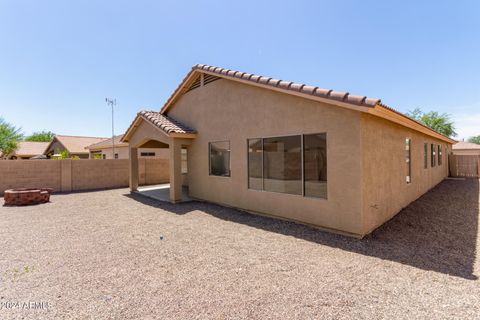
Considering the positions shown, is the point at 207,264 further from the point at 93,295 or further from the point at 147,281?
the point at 93,295

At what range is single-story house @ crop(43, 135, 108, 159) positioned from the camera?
34.1 metres

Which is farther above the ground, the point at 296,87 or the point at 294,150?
the point at 296,87

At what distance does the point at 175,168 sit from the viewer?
11.0 meters

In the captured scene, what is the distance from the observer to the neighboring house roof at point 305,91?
5559mm

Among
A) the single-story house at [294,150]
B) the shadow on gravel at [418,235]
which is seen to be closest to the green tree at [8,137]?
the single-story house at [294,150]

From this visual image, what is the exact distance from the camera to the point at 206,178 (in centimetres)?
1121

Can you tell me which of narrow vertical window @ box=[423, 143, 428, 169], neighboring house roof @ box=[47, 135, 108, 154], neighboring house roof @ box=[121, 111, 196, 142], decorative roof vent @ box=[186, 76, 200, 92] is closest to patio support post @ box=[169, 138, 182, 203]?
neighboring house roof @ box=[121, 111, 196, 142]

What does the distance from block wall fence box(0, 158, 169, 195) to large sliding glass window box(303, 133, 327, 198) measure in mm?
15148

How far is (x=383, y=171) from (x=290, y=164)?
287 centimetres

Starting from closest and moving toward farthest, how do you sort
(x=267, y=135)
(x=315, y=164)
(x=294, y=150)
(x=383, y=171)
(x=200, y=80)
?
(x=315, y=164)
(x=383, y=171)
(x=294, y=150)
(x=267, y=135)
(x=200, y=80)

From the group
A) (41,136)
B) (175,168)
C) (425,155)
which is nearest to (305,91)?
(175,168)

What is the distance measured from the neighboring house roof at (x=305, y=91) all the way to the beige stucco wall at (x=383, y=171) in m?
0.40

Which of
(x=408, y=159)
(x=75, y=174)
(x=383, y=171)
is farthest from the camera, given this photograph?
(x=75, y=174)

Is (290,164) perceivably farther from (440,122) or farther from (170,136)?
(440,122)
